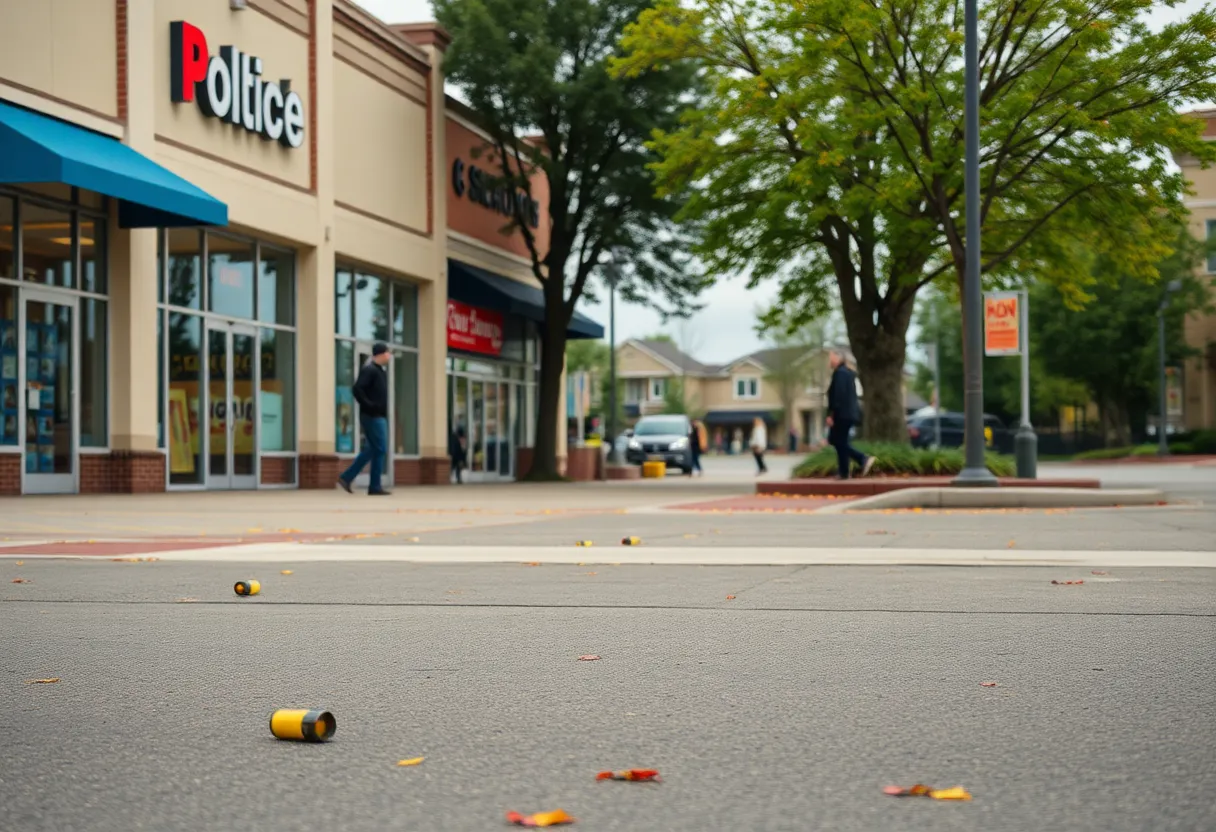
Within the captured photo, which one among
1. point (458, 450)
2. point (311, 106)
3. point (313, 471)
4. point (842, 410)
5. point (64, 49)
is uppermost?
point (311, 106)

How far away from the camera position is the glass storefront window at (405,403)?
30828 millimetres

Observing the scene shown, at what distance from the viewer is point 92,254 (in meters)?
21.0

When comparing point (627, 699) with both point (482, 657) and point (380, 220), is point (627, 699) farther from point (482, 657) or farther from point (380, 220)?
point (380, 220)

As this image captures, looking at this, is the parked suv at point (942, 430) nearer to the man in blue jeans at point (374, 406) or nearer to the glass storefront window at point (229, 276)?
the glass storefront window at point (229, 276)

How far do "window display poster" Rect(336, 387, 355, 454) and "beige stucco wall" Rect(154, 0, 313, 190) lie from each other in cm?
418

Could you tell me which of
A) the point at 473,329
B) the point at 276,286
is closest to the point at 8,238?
the point at 276,286

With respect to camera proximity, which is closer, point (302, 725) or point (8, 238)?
point (302, 725)

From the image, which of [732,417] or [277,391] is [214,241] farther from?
[732,417]

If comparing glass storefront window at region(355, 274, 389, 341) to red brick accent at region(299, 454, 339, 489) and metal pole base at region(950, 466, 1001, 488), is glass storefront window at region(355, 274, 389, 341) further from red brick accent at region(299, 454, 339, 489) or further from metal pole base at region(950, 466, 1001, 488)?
metal pole base at region(950, 466, 1001, 488)

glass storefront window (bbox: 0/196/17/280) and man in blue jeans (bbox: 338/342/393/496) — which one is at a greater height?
glass storefront window (bbox: 0/196/17/280)

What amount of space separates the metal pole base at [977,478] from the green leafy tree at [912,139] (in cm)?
393

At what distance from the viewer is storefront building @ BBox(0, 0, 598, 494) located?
19.7 m

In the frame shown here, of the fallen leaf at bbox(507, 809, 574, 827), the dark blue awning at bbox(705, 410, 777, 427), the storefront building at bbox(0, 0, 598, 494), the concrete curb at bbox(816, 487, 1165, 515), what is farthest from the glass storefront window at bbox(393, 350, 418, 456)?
the dark blue awning at bbox(705, 410, 777, 427)

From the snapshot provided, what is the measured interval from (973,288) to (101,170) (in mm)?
10619
